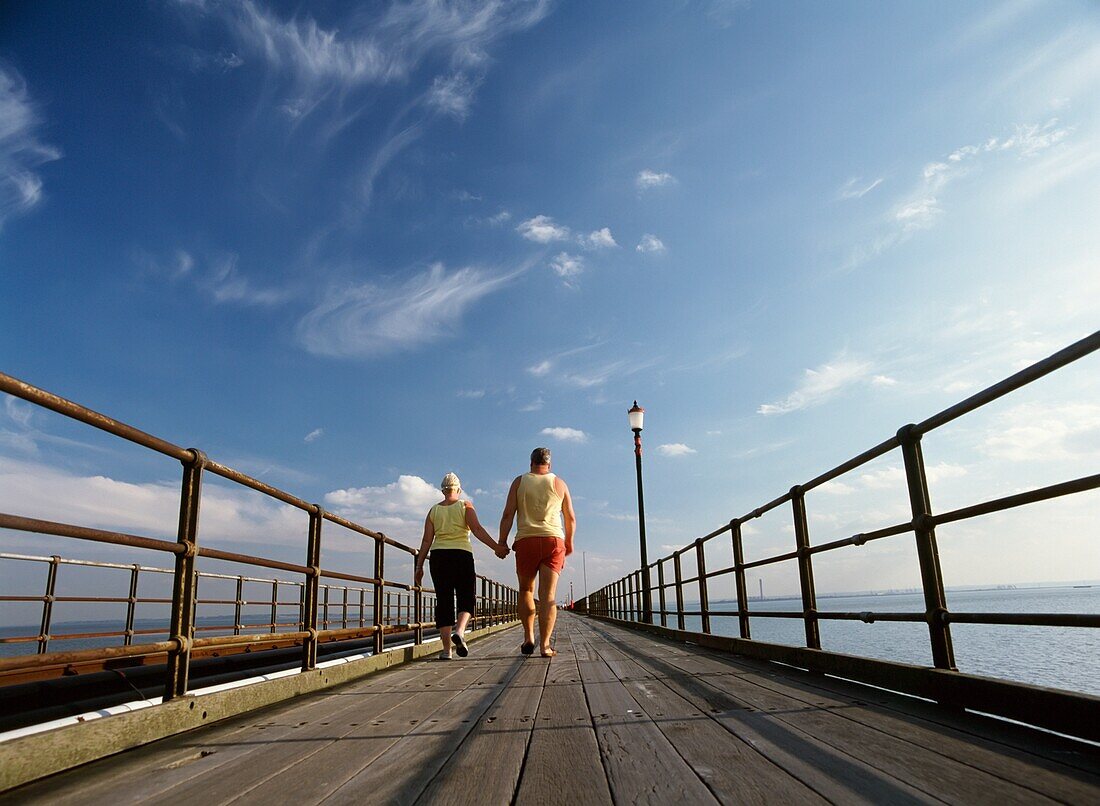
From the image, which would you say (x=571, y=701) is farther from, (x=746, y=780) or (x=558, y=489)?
(x=558, y=489)

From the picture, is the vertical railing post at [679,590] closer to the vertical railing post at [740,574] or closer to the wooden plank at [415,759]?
the vertical railing post at [740,574]

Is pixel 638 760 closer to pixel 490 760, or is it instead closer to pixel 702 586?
pixel 490 760

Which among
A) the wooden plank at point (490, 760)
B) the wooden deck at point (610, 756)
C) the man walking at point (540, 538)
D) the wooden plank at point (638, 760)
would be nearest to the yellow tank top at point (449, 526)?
the man walking at point (540, 538)

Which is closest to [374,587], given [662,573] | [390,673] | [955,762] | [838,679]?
[390,673]

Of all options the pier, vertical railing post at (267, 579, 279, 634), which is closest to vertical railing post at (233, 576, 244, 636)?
vertical railing post at (267, 579, 279, 634)

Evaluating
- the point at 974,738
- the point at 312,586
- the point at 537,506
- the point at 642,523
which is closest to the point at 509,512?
the point at 537,506

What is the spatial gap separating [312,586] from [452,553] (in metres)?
2.11

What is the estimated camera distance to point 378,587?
5.77 metres

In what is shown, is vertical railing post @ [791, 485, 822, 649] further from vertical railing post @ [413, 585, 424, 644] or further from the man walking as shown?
vertical railing post @ [413, 585, 424, 644]

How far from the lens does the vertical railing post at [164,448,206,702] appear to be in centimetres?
277

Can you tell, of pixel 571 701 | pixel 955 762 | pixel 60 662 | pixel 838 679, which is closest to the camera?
pixel 955 762

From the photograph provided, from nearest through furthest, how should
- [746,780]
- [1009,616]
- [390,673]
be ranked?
[746,780]
[1009,616]
[390,673]

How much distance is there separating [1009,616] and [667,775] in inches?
61.0

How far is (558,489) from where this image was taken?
6.00 m
